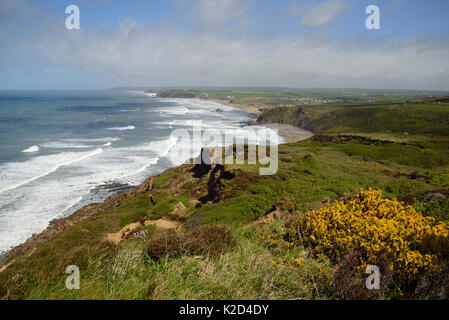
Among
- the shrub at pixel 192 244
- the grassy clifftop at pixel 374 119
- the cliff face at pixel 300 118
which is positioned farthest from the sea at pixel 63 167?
the cliff face at pixel 300 118

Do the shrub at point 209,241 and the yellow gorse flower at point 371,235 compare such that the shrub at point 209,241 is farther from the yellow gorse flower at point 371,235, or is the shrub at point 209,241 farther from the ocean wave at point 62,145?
the ocean wave at point 62,145

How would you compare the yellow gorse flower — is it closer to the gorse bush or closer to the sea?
the gorse bush

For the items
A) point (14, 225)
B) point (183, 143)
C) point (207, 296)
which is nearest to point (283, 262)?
point (207, 296)

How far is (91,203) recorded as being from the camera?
28.0 m

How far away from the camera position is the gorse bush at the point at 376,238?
466 cm

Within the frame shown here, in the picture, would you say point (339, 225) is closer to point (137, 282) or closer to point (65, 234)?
point (137, 282)

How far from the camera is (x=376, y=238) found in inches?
213

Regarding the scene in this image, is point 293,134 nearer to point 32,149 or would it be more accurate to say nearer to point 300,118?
point 300,118

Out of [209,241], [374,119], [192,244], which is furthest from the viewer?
[374,119]

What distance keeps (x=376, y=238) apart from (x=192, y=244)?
384 cm

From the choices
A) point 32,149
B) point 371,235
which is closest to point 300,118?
point 32,149

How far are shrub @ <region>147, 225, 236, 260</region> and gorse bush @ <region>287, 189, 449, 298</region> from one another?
6.17 ft

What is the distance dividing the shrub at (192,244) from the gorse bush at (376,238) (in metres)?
1.88

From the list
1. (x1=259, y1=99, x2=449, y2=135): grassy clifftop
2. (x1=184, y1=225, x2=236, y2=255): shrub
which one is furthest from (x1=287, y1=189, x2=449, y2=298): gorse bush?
(x1=259, y1=99, x2=449, y2=135): grassy clifftop
